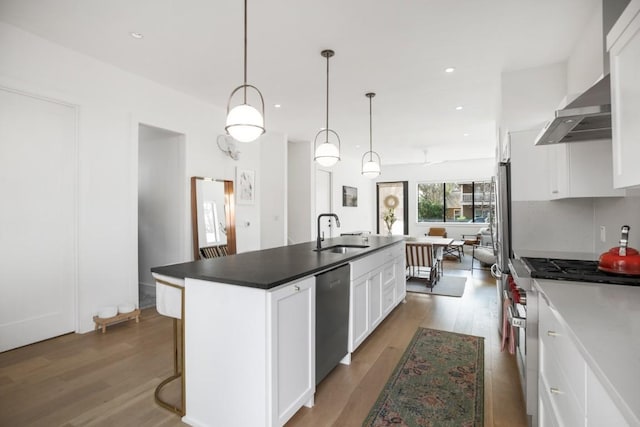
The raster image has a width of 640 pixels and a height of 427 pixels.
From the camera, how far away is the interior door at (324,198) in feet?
26.2

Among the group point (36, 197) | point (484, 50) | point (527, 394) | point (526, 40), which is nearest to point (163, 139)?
point (36, 197)

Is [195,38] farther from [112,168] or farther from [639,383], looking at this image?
[639,383]

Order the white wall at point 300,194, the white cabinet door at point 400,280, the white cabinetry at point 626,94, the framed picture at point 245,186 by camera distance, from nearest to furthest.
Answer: the white cabinetry at point 626,94, the white cabinet door at point 400,280, the framed picture at point 245,186, the white wall at point 300,194

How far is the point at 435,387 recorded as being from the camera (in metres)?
2.27

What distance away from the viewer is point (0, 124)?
2.80 m

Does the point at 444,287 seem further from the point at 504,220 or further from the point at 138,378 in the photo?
the point at 138,378

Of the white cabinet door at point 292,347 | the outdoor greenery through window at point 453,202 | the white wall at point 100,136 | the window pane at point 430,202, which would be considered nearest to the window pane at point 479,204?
the outdoor greenery through window at point 453,202

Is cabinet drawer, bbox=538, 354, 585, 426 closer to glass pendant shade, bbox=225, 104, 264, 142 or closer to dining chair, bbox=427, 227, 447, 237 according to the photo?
glass pendant shade, bbox=225, 104, 264, 142

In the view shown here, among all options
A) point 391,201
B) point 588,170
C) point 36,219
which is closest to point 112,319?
point 36,219

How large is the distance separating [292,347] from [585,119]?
1952 mm

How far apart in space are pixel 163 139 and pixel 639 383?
16.4ft

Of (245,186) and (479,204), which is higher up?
(245,186)

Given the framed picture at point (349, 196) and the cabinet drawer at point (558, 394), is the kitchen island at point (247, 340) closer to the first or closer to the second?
the cabinet drawer at point (558, 394)

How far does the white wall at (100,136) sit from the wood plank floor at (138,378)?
0.56 meters
